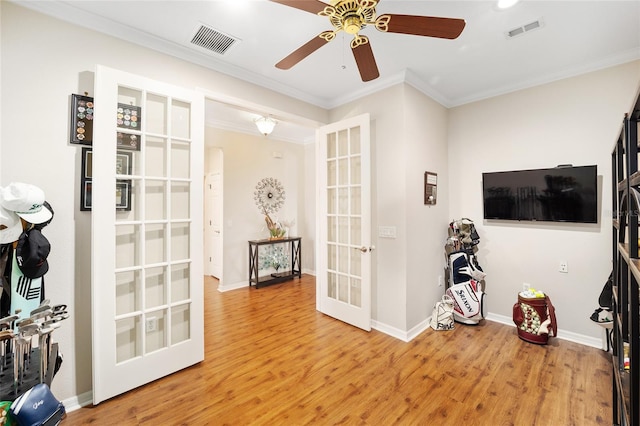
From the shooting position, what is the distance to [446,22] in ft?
4.76

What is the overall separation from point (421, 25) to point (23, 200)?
2385 millimetres

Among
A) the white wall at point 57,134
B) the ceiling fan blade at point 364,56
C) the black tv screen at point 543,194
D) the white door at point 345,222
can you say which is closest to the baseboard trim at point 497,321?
the white door at point 345,222

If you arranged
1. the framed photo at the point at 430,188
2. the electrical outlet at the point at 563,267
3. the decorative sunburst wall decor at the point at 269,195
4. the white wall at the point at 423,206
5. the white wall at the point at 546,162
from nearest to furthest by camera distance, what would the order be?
the white wall at the point at 546,162, the electrical outlet at the point at 563,267, the white wall at the point at 423,206, the framed photo at the point at 430,188, the decorative sunburst wall decor at the point at 269,195

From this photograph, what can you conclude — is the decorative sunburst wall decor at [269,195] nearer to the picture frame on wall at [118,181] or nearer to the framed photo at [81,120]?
the picture frame on wall at [118,181]

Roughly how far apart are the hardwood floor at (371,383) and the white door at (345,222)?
36cm

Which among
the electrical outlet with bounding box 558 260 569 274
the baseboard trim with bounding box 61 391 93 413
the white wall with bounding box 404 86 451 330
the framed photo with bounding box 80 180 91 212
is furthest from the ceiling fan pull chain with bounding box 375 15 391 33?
the baseboard trim with bounding box 61 391 93 413

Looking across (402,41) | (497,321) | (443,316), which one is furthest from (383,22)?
(497,321)

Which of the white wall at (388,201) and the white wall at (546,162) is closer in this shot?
the white wall at (546,162)

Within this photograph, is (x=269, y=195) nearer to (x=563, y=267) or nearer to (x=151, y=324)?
(x=151, y=324)

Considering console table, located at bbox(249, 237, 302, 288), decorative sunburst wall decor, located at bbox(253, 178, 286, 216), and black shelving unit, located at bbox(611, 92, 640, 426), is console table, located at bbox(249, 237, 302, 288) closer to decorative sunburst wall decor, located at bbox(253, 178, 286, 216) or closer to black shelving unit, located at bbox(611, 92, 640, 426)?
decorative sunburst wall decor, located at bbox(253, 178, 286, 216)

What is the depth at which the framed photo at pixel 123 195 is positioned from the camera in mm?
2029

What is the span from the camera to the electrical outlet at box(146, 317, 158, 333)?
2.17 metres

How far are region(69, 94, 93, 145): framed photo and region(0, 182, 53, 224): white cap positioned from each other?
0.58 metres

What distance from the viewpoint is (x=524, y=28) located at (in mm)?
2148
